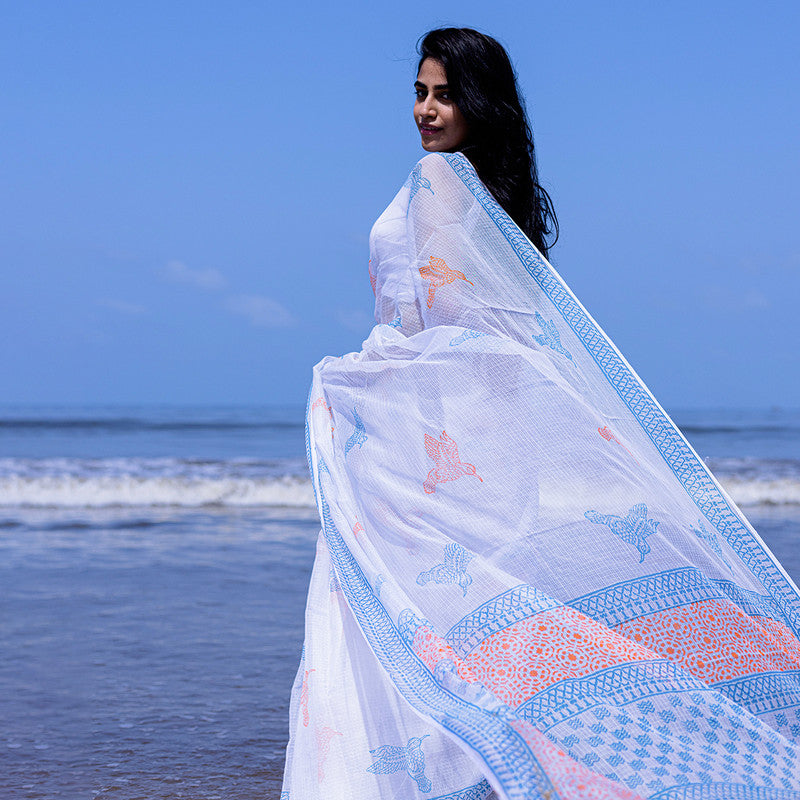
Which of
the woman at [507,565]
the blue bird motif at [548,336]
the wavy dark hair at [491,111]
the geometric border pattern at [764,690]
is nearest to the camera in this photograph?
the woman at [507,565]

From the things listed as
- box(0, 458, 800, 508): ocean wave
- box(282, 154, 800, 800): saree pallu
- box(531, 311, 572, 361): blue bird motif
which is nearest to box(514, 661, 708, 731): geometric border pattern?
box(282, 154, 800, 800): saree pallu

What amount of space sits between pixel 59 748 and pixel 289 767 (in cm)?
123

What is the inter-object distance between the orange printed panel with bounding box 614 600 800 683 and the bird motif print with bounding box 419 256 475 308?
663mm

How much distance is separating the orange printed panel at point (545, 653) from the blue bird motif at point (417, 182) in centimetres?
80

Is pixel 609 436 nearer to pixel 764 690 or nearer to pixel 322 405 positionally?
pixel 764 690

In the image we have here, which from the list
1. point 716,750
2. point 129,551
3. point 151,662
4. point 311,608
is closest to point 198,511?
point 129,551

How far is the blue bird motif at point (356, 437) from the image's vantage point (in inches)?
67.4

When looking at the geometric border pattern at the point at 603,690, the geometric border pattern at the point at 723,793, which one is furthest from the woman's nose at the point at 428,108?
the geometric border pattern at the point at 723,793

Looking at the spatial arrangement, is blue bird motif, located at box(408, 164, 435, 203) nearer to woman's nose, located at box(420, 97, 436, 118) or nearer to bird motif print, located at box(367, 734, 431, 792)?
woman's nose, located at box(420, 97, 436, 118)

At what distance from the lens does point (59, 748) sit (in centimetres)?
250

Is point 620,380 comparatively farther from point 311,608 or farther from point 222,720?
point 222,720

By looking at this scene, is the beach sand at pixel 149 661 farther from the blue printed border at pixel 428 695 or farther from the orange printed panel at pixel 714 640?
the orange printed panel at pixel 714 640

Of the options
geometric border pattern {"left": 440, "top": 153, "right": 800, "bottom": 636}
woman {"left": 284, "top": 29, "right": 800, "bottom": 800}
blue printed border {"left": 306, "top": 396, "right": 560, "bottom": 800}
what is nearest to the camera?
blue printed border {"left": 306, "top": 396, "right": 560, "bottom": 800}

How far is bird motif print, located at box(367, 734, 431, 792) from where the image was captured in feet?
4.67
